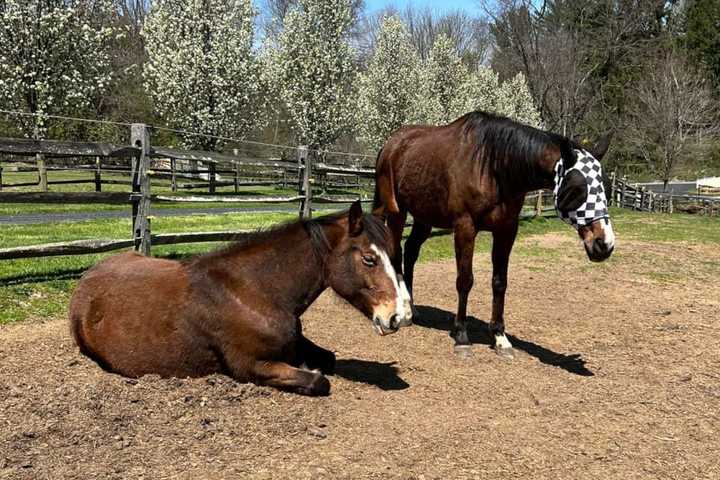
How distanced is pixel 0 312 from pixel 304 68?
21.4m

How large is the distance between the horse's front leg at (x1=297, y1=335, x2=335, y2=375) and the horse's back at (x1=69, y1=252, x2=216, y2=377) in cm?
67

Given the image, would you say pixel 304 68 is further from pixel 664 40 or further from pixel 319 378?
pixel 664 40

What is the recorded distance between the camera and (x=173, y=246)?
9.82m

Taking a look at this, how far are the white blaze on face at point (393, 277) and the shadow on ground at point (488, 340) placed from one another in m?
2.08

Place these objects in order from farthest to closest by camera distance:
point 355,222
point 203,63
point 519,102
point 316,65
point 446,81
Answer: point 519,102 < point 446,81 < point 316,65 < point 203,63 < point 355,222

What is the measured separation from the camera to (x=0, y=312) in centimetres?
564

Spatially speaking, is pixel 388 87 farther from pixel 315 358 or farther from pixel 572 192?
pixel 315 358

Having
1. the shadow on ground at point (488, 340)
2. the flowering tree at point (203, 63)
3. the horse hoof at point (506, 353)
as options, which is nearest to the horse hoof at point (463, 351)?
the horse hoof at point (506, 353)

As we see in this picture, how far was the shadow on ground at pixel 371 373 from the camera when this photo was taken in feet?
14.3

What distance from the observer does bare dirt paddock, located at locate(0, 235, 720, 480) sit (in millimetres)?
3074

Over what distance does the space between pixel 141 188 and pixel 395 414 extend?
195 inches

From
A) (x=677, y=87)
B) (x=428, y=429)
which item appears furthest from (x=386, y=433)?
(x=677, y=87)

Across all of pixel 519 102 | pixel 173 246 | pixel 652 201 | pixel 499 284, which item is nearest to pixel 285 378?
pixel 499 284

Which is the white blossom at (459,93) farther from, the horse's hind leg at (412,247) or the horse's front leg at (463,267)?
the horse's front leg at (463,267)
